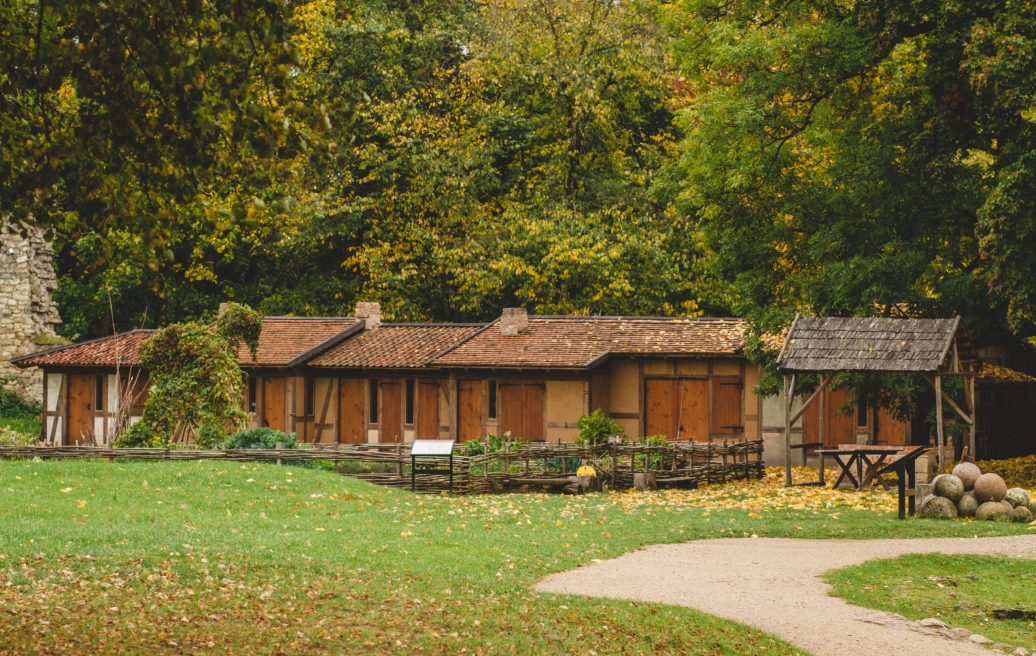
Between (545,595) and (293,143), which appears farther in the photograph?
(545,595)

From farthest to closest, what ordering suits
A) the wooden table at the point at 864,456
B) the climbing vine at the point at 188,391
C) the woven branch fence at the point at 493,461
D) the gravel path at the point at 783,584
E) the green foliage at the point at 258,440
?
the climbing vine at the point at 188,391 < the green foliage at the point at 258,440 < the woven branch fence at the point at 493,461 < the wooden table at the point at 864,456 < the gravel path at the point at 783,584

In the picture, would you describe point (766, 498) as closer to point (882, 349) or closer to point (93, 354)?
point (882, 349)

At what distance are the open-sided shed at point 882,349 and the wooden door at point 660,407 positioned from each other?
30.4ft

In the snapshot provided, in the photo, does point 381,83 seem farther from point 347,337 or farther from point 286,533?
point 286,533

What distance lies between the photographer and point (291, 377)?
3653 centimetres

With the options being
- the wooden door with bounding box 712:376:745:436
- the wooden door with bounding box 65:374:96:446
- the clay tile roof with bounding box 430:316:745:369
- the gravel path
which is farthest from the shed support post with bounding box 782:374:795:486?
the wooden door with bounding box 65:374:96:446

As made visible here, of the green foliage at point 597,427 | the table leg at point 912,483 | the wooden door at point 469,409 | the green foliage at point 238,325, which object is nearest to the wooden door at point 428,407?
the wooden door at point 469,409

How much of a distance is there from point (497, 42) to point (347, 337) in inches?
487

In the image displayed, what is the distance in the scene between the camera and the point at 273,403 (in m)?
37.0

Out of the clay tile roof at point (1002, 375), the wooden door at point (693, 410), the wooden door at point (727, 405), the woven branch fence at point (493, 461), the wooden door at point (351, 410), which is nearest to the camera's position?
the woven branch fence at point (493, 461)

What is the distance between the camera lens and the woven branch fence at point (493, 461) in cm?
2595

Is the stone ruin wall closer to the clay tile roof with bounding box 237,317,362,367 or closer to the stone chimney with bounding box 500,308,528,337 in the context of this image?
the clay tile roof with bounding box 237,317,362,367

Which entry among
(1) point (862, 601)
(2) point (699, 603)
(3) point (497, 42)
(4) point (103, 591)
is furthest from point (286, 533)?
(3) point (497, 42)

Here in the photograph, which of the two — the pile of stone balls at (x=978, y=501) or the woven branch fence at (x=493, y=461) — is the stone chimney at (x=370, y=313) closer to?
the woven branch fence at (x=493, y=461)
